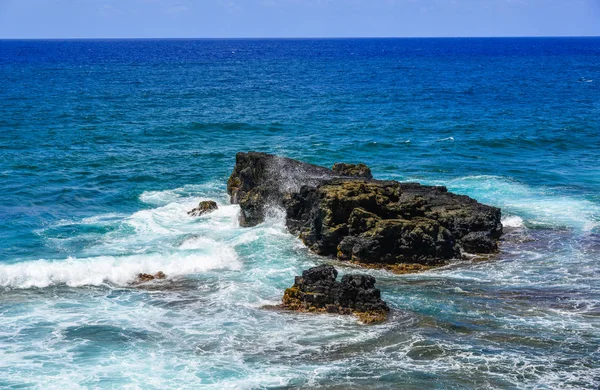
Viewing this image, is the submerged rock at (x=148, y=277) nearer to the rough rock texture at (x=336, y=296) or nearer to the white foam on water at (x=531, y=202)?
the rough rock texture at (x=336, y=296)

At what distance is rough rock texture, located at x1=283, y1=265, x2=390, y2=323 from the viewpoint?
2523 centimetres

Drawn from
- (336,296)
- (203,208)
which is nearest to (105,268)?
→ (203,208)

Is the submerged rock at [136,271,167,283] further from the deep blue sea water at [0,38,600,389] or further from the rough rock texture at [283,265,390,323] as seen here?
the rough rock texture at [283,265,390,323]

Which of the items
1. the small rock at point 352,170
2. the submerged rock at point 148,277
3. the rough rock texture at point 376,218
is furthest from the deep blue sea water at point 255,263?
the small rock at point 352,170

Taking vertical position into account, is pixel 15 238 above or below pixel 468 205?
below

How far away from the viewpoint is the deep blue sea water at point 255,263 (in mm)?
21844

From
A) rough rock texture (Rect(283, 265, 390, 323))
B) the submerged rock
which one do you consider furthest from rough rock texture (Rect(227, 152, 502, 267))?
the submerged rock

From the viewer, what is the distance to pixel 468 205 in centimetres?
3516

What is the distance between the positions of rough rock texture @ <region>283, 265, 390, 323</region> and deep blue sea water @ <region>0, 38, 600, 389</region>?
2.00ft

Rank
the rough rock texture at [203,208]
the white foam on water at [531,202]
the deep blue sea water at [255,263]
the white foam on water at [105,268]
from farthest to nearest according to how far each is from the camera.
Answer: the rough rock texture at [203,208] < the white foam on water at [531,202] < the white foam on water at [105,268] < the deep blue sea water at [255,263]

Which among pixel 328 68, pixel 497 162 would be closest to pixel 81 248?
pixel 497 162

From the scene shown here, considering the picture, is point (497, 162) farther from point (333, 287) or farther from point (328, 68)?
point (328, 68)

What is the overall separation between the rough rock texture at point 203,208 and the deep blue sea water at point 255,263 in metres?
0.67

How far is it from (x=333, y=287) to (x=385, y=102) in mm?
66027
